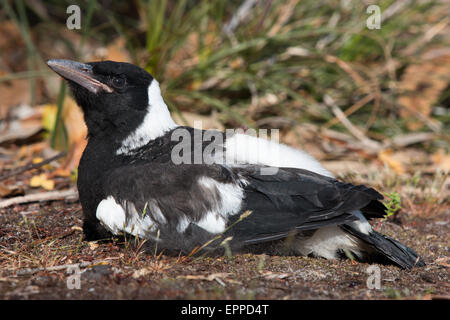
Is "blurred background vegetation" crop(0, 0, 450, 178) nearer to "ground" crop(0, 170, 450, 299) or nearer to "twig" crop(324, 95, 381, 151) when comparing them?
"twig" crop(324, 95, 381, 151)

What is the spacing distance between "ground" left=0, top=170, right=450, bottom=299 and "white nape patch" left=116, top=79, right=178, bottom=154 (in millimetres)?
534

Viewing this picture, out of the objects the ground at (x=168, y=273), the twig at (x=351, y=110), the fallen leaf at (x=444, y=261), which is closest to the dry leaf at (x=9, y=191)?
the ground at (x=168, y=273)

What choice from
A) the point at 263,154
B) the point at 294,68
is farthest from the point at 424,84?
the point at 263,154

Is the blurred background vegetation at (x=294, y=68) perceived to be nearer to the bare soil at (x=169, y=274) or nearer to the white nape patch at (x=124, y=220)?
the bare soil at (x=169, y=274)

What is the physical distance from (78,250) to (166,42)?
8.60 ft

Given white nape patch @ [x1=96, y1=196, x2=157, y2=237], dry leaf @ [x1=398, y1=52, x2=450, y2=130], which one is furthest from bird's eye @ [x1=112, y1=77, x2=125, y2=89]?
dry leaf @ [x1=398, y1=52, x2=450, y2=130]

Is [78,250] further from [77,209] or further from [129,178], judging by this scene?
[77,209]

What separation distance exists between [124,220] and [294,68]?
305cm

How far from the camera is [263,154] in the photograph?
108 inches

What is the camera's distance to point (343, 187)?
2465mm

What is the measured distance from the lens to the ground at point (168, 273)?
2023 millimetres

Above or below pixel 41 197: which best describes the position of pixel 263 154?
above

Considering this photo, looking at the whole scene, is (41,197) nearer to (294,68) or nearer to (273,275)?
(273,275)
